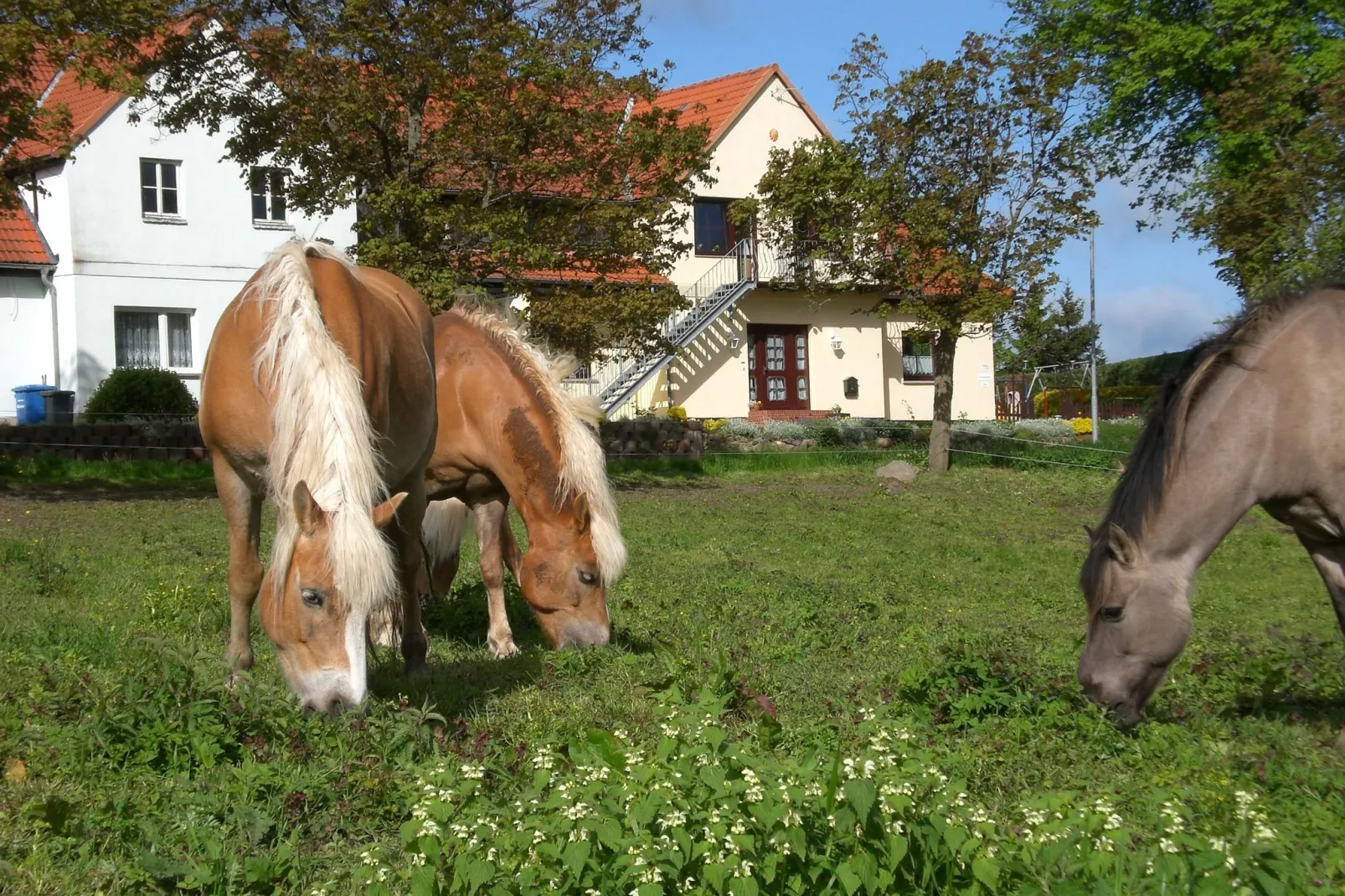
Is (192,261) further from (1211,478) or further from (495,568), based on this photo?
(1211,478)

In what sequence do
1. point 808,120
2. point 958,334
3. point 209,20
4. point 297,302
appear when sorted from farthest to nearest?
point 808,120
point 958,334
point 209,20
point 297,302

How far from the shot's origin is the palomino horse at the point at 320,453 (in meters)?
4.50

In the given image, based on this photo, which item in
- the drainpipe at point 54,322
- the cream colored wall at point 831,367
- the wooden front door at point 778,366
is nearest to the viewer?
the drainpipe at point 54,322

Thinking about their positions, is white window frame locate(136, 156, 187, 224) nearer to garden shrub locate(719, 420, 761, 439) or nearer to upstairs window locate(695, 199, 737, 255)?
garden shrub locate(719, 420, 761, 439)

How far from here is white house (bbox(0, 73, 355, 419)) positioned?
2466cm

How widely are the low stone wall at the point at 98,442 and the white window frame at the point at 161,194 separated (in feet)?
27.7

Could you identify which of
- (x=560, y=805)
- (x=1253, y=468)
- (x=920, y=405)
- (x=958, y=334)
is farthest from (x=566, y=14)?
(x=920, y=405)

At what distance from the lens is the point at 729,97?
106 ft

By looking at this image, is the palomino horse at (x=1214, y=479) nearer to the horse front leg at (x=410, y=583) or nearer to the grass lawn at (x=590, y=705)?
the grass lawn at (x=590, y=705)

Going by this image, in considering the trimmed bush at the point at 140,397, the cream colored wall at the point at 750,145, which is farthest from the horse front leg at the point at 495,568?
the cream colored wall at the point at 750,145

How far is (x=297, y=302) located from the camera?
5.34 metres

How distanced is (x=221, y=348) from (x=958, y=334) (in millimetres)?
18814

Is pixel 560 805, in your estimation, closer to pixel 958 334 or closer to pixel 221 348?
pixel 221 348

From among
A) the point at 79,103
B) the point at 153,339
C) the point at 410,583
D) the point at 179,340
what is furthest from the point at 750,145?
the point at 410,583
